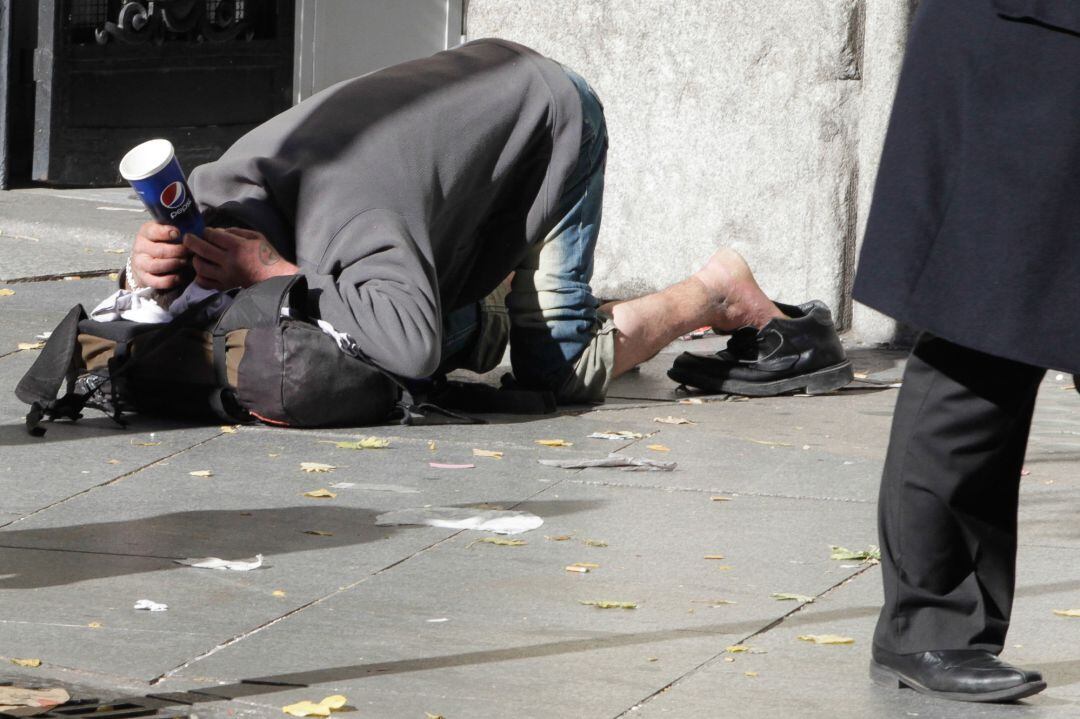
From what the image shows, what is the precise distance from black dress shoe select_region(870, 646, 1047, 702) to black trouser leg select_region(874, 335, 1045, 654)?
0.7 inches

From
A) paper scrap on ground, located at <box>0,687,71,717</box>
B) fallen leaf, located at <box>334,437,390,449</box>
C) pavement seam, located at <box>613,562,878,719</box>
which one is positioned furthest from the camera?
fallen leaf, located at <box>334,437,390,449</box>

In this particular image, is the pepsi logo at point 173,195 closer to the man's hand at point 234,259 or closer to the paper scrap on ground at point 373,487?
the man's hand at point 234,259

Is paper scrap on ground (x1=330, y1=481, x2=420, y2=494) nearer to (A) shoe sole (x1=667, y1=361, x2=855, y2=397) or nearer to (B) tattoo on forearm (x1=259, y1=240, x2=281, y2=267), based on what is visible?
(B) tattoo on forearm (x1=259, y1=240, x2=281, y2=267)

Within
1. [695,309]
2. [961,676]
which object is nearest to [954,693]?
[961,676]

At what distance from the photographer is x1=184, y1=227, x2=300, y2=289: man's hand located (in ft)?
16.0

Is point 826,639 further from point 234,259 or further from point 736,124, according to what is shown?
point 736,124

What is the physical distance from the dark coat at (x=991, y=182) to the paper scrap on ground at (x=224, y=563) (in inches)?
56.7

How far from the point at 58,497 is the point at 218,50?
5926 millimetres

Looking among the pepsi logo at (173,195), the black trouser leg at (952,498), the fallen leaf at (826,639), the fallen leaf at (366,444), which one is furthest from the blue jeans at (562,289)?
the black trouser leg at (952,498)

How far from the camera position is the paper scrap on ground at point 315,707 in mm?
2773

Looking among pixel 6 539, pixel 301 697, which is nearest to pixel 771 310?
pixel 6 539

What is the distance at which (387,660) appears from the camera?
306cm

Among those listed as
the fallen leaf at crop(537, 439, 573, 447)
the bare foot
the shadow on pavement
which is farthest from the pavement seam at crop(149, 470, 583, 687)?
the bare foot

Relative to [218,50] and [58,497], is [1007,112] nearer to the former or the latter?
[58,497]
